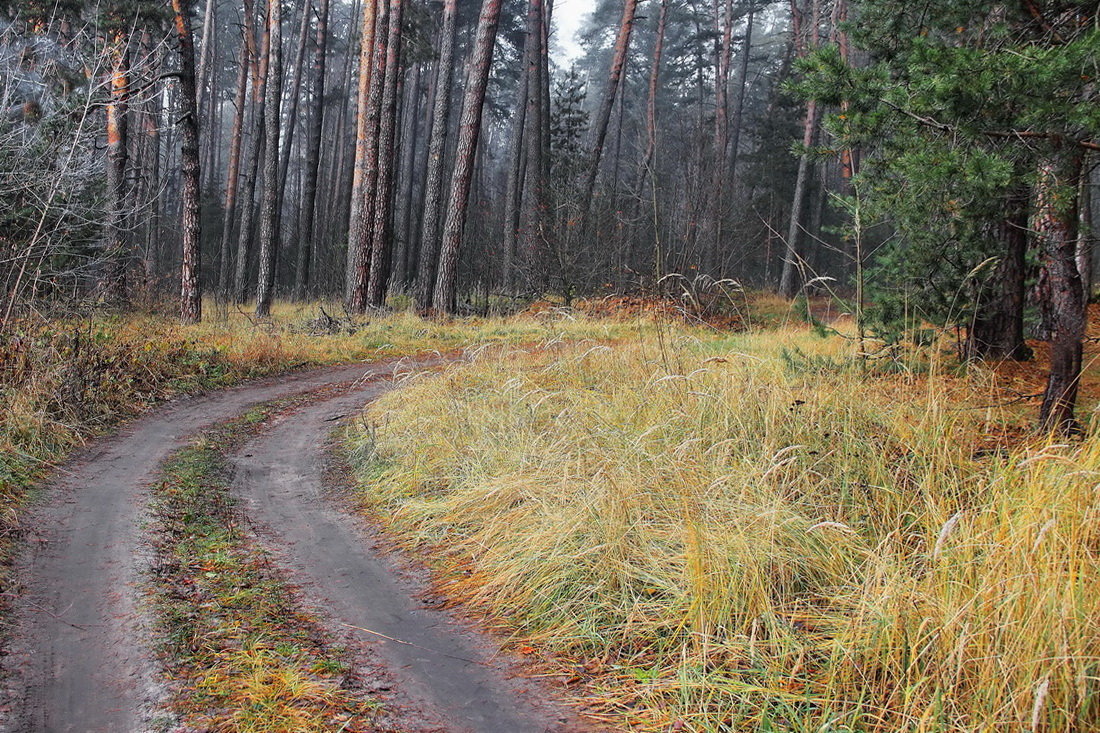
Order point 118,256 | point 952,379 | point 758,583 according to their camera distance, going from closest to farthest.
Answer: point 758,583, point 952,379, point 118,256

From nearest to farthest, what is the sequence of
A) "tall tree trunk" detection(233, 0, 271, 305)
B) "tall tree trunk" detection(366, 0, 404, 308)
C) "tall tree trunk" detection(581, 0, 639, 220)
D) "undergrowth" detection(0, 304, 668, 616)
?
"undergrowth" detection(0, 304, 668, 616)
"tall tree trunk" detection(366, 0, 404, 308)
"tall tree trunk" detection(581, 0, 639, 220)
"tall tree trunk" detection(233, 0, 271, 305)

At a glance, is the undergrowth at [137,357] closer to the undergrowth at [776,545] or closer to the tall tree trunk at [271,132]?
the tall tree trunk at [271,132]

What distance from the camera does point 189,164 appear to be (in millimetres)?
12023

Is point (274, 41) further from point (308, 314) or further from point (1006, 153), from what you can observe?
point (1006, 153)

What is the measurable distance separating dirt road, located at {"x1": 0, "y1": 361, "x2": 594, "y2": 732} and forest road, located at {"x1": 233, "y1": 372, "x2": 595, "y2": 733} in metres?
0.01

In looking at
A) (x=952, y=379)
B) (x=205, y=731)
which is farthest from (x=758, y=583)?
(x=952, y=379)

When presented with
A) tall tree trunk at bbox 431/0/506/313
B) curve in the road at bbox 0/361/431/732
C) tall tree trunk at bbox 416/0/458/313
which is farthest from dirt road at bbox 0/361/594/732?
tall tree trunk at bbox 416/0/458/313

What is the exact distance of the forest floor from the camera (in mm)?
2473

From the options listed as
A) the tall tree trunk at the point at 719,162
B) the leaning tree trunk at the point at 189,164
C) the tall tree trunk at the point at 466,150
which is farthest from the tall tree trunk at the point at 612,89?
the leaning tree trunk at the point at 189,164

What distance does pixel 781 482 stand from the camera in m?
3.87

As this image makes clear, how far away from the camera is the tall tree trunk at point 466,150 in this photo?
13.4 metres

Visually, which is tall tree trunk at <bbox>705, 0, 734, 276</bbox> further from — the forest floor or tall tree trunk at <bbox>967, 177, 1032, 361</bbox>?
the forest floor

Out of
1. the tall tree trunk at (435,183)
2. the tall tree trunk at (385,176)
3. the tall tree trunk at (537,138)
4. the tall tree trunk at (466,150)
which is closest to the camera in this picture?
the tall tree trunk at (466,150)

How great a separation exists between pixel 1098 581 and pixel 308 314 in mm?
14664
